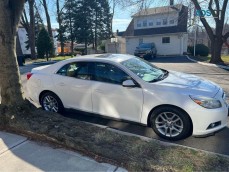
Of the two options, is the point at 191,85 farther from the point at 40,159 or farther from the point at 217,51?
the point at 217,51

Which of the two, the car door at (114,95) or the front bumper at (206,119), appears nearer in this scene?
the front bumper at (206,119)

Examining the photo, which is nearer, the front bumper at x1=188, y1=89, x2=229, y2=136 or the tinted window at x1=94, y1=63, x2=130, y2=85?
the front bumper at x1=188, y1=89, x2=229, y2=136

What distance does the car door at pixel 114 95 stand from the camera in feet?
14.3

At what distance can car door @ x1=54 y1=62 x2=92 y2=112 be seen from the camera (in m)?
4.91

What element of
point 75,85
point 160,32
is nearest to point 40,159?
point 75,85

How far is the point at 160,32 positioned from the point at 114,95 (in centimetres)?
2672

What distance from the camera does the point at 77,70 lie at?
5.10 meters

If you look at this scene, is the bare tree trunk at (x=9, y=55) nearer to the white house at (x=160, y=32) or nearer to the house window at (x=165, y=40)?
the white house at (x=160, y=32)

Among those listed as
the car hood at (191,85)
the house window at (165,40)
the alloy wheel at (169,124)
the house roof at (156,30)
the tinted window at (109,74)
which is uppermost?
the house roof at (156,30)

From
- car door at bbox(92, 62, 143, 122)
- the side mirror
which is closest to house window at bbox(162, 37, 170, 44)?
car door at bbox(92, 62, 143, 122)

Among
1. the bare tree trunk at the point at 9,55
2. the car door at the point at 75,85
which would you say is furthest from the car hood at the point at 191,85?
the bare tree trunk at the point at 9,55

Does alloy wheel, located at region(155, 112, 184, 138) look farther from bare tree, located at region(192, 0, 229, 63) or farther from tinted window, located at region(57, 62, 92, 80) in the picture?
bare tree, located at region(192, 0, 229, 63)

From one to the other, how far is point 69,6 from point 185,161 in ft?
111

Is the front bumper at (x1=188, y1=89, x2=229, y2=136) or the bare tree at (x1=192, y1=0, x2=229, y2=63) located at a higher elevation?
the bare tree at (x1=192, y1=0, x2=229, y2=63)
